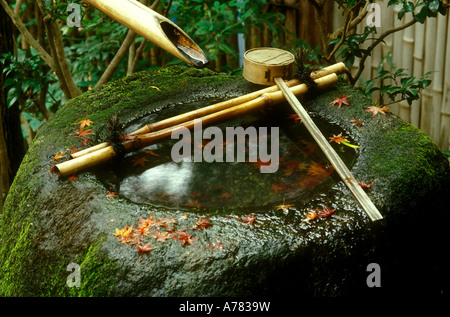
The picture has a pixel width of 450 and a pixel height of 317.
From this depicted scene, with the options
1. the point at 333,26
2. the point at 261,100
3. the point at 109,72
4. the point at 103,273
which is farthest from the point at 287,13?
the point at 103,273

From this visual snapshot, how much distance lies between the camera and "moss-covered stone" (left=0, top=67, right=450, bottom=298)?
6.93ft

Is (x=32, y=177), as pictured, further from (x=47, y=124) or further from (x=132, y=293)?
(x=132, y=293)

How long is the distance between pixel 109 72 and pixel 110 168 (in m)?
1.97

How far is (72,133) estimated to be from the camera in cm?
324

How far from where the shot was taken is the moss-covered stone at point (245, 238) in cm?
211

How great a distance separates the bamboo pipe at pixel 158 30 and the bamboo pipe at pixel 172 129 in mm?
678

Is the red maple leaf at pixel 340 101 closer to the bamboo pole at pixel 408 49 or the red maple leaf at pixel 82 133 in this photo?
the bamboo pole at pixel 408 49

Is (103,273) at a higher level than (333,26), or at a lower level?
lower

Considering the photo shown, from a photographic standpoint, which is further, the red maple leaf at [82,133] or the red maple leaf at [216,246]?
the red maple leaf at [82,133]

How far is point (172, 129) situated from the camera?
10.2 ft

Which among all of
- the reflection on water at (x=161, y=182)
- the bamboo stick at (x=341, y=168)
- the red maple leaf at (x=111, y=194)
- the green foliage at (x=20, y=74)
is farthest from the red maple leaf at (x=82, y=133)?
the green foliage at (x=20, y=74)

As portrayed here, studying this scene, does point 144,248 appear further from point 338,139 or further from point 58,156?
point 338,139

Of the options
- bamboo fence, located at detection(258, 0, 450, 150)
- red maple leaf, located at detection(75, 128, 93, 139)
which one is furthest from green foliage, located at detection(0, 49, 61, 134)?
bamboo fence, located at detection(258, 0, 450, 150)

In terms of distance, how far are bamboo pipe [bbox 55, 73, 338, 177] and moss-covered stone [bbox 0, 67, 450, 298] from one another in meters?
0.07
